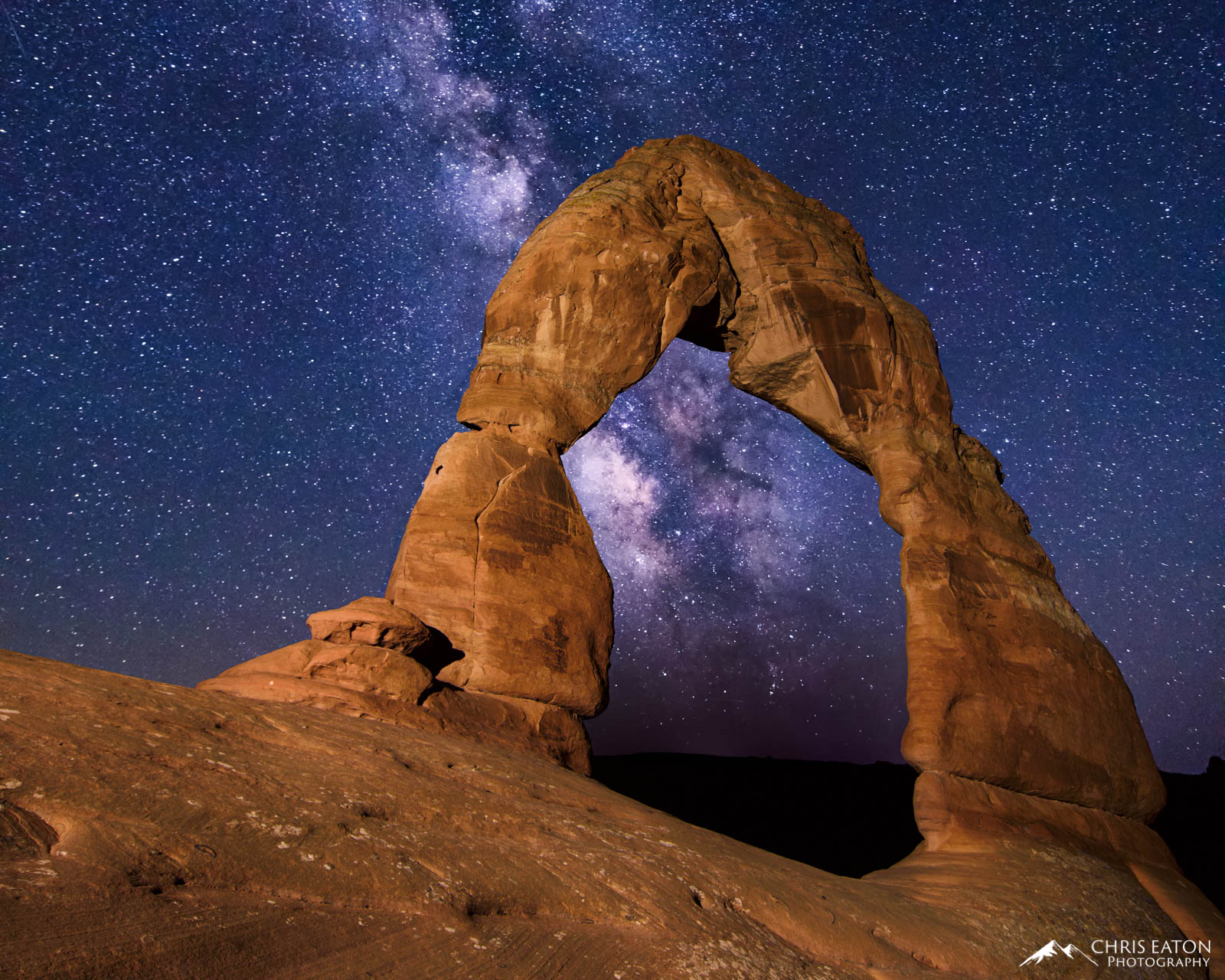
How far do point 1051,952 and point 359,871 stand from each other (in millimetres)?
5144

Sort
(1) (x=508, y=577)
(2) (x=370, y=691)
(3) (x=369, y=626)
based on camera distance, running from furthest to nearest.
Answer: (1) (x=508, y=577) < (3) (x=369, y=626) < (2) (x=370, y=691)

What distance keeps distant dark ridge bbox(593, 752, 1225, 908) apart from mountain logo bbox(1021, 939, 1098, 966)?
10314 mm

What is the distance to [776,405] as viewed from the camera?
1191 cm

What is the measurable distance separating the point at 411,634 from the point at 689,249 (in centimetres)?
672

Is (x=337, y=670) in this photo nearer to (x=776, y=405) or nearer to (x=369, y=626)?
(x=369, y=626)

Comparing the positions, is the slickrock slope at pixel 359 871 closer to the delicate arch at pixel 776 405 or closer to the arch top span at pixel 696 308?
the delicate arch at pixel 776 405

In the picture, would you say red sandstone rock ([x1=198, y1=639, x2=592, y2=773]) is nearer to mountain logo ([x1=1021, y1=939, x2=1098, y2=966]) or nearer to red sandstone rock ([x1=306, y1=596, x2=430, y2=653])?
red sandstone rock ([x1=306, y1=596, x2=430, y2=653])

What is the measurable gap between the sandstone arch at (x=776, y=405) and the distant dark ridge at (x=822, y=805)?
821 cm

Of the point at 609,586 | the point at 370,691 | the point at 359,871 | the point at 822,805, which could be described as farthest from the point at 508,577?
the point at 822,805

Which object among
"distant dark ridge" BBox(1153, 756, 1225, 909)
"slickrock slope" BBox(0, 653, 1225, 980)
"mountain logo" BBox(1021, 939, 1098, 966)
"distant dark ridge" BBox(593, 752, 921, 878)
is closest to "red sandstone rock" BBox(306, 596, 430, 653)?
"slickrock slope" BBox(0, 653, 1225, 980)

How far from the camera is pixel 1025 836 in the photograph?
7.68m

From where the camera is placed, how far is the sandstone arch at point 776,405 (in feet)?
23.3

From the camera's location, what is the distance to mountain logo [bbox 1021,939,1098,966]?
5285 mm

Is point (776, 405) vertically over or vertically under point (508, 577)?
over
